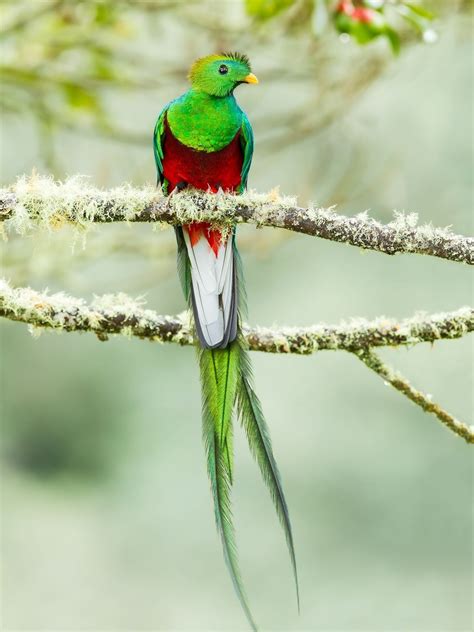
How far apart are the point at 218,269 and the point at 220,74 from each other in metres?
0.63

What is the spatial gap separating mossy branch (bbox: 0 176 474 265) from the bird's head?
64 centimetres

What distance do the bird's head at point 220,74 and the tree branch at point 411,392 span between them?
0.93m

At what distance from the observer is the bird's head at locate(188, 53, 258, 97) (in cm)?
268

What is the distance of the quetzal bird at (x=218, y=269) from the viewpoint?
81.4 inches

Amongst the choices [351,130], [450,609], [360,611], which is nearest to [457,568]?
[450,609]

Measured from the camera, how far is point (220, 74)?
2701 mm

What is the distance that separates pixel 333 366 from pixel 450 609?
7.93 feet

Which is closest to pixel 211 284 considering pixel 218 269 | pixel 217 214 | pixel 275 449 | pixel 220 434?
pixel 218 269

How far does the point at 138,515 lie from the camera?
9.58 metres

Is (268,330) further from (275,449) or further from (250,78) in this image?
(275,449)

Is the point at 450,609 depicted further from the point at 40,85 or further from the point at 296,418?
the point at 40,85

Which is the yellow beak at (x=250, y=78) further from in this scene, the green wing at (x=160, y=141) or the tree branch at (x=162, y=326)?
the tree branch at (x=162, y=326)

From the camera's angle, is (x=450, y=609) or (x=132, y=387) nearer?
(x=450, y=609)

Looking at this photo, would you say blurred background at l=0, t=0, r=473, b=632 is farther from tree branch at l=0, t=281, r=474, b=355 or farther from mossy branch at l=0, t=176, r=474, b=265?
mossy branch at l=0, t=176, r=474, b=265
